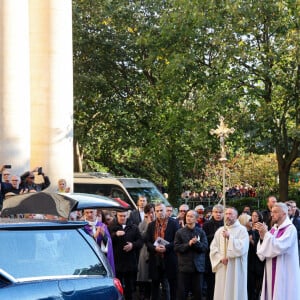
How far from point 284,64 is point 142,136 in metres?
8.02

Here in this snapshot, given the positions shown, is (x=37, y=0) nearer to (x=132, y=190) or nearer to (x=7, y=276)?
(x=132, y=190)

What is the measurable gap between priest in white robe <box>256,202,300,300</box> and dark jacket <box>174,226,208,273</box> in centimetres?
140

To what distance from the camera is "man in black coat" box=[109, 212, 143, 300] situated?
13.5 meters

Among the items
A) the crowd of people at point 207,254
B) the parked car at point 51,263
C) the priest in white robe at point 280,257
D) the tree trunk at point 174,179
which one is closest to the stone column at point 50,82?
the crowd of people at point 207,254

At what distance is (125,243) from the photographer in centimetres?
1354

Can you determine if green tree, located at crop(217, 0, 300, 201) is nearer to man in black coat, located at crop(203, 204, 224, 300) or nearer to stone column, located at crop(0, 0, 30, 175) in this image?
stone column, located at crop(0, 0, 30, 175)

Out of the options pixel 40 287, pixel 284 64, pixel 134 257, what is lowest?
pixel 134 257

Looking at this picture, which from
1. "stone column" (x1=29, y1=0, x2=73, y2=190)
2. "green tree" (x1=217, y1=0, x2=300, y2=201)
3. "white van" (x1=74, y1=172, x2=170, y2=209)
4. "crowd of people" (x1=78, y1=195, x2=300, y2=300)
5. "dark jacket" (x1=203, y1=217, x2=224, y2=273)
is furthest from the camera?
"green tree" (x1=217, y1=0, x2=300, y2=201)

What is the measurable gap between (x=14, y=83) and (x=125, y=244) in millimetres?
6112

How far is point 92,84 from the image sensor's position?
32.2m

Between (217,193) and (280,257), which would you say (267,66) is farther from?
(217,193)

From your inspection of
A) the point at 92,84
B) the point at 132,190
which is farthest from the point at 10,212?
the point at 92,84

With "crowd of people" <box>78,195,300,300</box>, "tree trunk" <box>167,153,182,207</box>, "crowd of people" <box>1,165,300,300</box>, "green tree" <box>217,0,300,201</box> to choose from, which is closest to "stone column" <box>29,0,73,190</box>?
"crowd of people" <box>1,165,300,300</box>

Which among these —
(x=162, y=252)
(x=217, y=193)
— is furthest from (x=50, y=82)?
(x=217, y=193)
